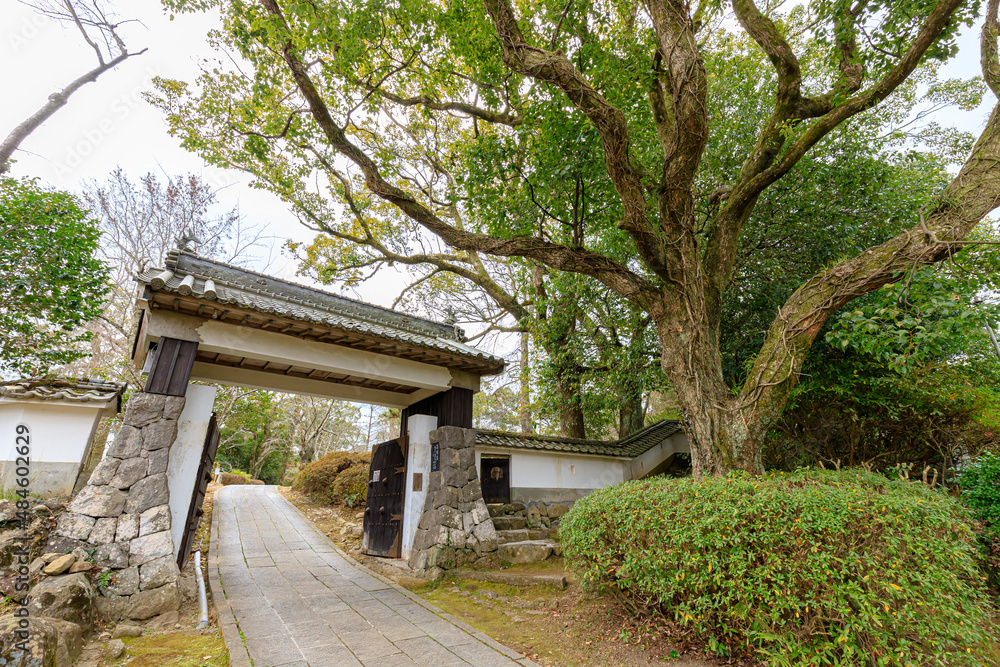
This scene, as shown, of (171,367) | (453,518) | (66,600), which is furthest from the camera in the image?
(453,518)

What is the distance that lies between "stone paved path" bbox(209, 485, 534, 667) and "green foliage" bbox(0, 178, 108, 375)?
14.0 ft

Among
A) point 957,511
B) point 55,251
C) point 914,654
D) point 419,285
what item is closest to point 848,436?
point 957,511

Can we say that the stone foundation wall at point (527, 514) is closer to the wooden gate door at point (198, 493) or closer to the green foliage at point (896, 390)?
the green foliage at point (896, 390)

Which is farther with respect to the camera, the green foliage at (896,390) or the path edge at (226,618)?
the green foliage at (896,390)

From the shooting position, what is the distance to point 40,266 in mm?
6020

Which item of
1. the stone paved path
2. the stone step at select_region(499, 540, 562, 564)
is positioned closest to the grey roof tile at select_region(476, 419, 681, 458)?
the stone step at select_region(499, 540, 562, 564)

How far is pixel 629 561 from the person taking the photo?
329 centimetres

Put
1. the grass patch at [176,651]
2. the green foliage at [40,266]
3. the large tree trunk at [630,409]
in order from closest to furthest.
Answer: the grass patch at [176,651]
the green foliage at [40,266]
the large tree trunk at [630,409]

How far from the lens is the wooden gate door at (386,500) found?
6305 millimetres

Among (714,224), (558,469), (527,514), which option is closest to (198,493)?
(527,514)

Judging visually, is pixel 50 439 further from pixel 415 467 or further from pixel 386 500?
pixel 415 467

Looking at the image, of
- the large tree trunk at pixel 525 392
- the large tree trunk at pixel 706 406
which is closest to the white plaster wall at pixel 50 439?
the large tree trunk at pixel 706 406

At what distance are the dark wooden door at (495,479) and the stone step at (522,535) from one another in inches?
25.3

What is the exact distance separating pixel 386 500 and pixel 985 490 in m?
7.14
